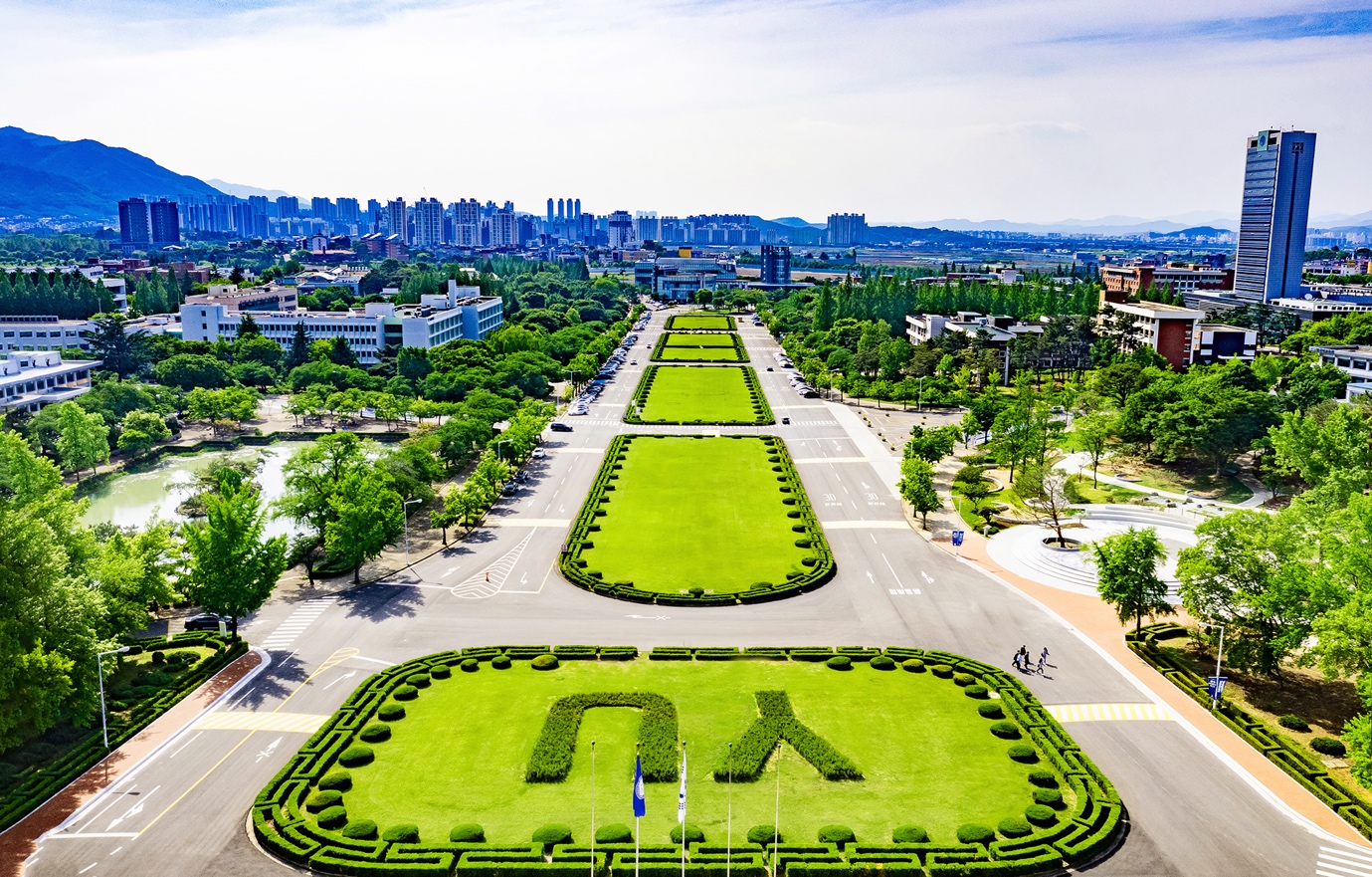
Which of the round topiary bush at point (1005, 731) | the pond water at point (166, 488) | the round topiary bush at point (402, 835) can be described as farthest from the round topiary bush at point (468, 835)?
the pond water at point (166, 488)

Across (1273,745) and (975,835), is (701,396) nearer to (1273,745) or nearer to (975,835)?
(1273,745)

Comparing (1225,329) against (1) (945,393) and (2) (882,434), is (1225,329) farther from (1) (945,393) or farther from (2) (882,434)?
(2) (882,434)

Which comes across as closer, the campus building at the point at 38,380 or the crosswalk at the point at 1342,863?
the crosswalk at the point at 1342,863

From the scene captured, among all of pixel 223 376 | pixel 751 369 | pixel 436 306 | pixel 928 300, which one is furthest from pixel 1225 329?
pixel 223 376

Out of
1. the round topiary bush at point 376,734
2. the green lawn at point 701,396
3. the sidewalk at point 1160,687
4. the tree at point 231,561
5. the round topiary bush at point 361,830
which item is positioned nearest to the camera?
the round topiary bush at point 361,830

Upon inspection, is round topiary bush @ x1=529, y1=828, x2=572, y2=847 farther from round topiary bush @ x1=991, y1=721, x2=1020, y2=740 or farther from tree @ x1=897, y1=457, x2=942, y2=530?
tree @ x1=897, y1=457, x2=942, y2=530

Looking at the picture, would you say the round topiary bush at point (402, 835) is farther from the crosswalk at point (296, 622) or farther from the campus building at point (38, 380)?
the campus building at point (38, 380)

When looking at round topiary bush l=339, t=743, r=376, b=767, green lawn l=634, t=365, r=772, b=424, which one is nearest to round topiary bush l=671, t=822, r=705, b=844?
round topiary bush l=339, t=743, r=376, b=767

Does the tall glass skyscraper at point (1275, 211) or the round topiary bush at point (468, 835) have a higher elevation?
the tall glass skyscraper at point (1275, 211)
